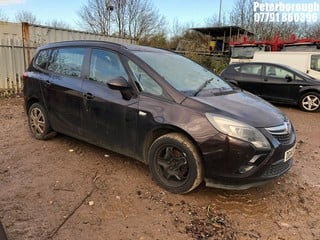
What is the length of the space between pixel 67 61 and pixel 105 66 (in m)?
0.85

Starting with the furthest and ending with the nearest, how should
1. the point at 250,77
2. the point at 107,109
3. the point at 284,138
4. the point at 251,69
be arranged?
the point at 251,69
the point at 250,77
the point at 107,109
the point at 284,138

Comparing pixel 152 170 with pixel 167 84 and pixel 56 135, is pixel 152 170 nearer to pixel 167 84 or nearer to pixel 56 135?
pixel 167 84

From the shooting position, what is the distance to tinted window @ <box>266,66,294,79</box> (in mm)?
10324

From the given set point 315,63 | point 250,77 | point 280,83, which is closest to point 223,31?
point 315,63

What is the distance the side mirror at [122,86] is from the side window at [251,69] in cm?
761

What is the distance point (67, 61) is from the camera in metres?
5.14

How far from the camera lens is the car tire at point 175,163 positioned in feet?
12.1

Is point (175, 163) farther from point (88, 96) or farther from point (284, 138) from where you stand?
point (88, 96)

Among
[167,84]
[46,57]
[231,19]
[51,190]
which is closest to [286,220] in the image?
[167,84]

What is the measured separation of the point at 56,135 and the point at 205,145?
3.05 metres

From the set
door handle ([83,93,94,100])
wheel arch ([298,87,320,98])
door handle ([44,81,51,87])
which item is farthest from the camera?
wheel arch ([298,87,320,98])

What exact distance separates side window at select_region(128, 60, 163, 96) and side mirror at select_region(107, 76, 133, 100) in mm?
137

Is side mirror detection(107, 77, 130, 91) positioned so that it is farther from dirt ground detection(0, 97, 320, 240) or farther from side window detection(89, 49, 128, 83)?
dirt ground detection(0, 97, 320, 240)

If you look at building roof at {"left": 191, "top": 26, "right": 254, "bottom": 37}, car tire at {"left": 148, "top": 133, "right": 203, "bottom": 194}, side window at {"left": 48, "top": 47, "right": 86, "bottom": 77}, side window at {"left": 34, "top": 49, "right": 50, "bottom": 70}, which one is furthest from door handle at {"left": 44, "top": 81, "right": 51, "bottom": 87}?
building roof at {"left": 191, "top": 26, "right": 254, "bottom": 37}
